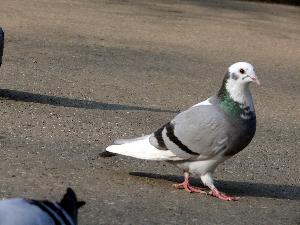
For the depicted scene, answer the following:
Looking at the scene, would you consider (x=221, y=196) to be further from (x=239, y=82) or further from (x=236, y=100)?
(x=239, y=82)

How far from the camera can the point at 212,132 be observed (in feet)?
18.1

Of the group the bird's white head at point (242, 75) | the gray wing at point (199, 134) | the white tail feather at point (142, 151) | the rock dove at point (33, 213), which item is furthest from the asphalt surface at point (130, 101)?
the rock dove at point (33, 213)

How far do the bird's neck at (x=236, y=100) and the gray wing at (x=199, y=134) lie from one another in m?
0.06

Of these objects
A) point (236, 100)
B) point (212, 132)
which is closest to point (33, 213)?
point (212, 132)

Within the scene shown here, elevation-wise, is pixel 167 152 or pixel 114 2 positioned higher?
pixel 167 152

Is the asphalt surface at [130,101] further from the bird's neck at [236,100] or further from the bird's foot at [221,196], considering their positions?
the bird's neck at [236,100]

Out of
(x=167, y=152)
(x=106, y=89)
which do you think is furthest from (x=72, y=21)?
(x=167, y=152)

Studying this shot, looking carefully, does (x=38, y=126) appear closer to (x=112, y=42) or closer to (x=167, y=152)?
(x=167, y=152)

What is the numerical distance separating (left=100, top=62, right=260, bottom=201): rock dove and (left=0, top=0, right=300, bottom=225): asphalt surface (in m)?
0.22

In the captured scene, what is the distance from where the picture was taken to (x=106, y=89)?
941 cm

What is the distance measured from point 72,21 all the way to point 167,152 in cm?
940

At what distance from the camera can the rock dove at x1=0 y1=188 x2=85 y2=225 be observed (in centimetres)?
292

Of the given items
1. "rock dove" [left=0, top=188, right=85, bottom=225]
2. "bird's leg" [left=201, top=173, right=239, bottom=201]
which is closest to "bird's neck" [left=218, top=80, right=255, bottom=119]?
"bird's leg" [left=201, top=173, right=239, bottom=201]

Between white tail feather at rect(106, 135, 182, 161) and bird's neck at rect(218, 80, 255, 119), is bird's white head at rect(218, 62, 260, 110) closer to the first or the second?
bird's neck at rect(218, 80, 255, 119)
